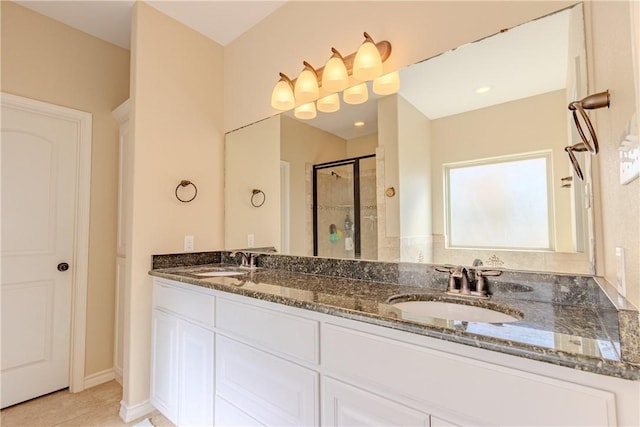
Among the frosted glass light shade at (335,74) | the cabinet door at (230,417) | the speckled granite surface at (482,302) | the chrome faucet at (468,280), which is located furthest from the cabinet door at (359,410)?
the frosted glass light shade at (335,74)

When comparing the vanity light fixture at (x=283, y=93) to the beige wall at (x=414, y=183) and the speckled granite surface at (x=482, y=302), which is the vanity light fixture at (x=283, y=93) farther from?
the speckled granite surface at (x=482, y=302)

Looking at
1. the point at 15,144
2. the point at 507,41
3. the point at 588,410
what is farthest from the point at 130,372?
the point at 507,41

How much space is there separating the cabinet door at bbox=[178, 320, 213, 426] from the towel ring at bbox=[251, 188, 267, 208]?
93 centimetres

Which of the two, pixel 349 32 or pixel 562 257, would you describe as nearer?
pixel 562 257

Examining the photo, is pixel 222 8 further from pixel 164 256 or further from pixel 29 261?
pixel 29 261

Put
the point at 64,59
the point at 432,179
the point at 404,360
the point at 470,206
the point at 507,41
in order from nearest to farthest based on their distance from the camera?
the point at 404,360, the point at 507,41, the point at 470,206, the point at 432,179, the point at 64,59

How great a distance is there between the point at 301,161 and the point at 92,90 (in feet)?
5.90

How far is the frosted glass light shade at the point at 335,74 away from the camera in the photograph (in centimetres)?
169

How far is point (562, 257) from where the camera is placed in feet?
3.82

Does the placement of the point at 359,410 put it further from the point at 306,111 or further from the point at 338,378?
the point at 306,111

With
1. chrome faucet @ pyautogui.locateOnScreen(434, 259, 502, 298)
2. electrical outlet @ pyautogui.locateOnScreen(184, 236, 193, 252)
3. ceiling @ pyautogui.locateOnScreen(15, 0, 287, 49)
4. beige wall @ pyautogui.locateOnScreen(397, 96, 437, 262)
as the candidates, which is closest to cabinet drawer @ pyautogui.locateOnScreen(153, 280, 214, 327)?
electrical outlet @ pyautogui.locateOnScreen(184, 236, 193, 252)

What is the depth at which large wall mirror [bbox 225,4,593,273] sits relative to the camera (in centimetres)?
119

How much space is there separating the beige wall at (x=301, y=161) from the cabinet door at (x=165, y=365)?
848 millimetres

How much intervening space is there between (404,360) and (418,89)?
1.22 m
